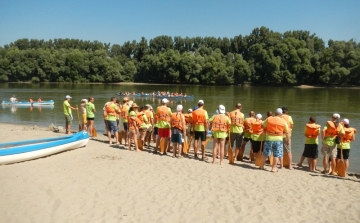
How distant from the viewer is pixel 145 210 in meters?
6.20

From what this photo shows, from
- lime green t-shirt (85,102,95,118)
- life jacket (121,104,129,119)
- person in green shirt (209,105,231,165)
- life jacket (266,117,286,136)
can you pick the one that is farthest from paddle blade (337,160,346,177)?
lime green t-shirt (85,102,95,118)

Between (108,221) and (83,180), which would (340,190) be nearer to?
(108,221)

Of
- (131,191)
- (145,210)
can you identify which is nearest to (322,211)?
(145,210)

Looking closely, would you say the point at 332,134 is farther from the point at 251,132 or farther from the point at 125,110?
the point at 125,110

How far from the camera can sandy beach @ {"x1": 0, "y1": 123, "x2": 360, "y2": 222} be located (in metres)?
6.06

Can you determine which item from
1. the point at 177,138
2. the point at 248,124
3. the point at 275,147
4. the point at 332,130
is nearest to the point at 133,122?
the point at 177,138

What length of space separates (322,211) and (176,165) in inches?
170

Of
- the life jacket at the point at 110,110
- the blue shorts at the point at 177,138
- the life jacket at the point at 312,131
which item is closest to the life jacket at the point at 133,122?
the life jacket at the point at 110,110

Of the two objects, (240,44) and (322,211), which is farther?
(240,44)

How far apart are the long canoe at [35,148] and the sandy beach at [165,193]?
31 centimetres

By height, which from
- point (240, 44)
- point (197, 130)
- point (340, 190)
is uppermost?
point (240, 44)

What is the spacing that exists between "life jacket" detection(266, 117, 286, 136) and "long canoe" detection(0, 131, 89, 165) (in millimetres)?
6693

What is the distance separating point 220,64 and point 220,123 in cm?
7563

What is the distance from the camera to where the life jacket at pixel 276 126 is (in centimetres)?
853
